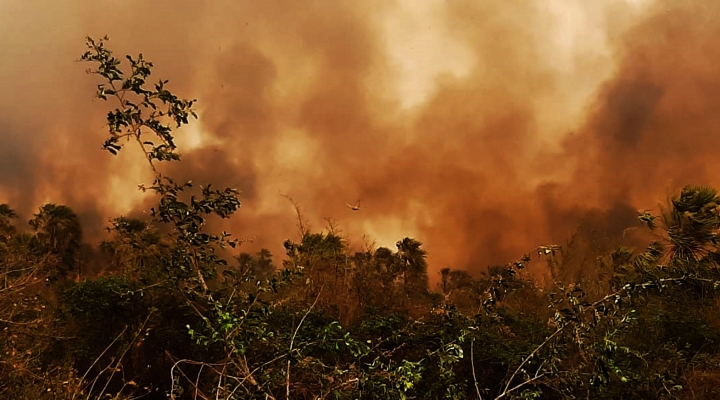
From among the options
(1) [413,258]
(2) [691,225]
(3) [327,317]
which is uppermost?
(1) [413,258]

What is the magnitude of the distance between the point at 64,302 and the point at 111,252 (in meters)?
12.5

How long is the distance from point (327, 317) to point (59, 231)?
47.2ft

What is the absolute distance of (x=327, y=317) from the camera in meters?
12.7

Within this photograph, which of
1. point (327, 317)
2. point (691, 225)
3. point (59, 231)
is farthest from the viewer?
point (59, 231)

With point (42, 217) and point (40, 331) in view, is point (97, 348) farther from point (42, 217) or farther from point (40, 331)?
point (42, 217)

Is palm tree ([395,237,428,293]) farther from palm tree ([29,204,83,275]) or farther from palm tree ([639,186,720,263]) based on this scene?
palm tree ([29,204,83,275])

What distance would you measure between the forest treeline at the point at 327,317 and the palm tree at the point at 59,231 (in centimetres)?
5

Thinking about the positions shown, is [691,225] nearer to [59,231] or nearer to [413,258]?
[413,258]

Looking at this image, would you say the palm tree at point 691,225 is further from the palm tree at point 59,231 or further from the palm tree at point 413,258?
the palm tree at point 59,231

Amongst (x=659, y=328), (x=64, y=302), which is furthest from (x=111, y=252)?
(x=659, y=328)

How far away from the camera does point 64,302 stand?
1251 centimetres

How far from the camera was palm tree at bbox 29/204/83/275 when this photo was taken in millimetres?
21297

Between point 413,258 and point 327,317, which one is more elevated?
point 413,258

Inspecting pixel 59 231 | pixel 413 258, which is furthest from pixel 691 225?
pixel 59 231
